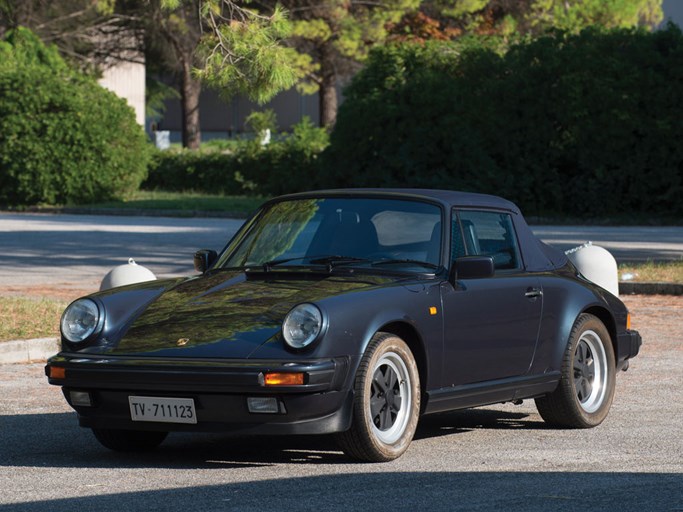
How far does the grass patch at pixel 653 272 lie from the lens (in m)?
17.8

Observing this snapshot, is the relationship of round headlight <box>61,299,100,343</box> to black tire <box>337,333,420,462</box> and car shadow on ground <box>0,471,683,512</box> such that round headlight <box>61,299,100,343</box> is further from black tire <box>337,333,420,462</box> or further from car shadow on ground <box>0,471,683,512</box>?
black tire <box>337,333,420,462</box>

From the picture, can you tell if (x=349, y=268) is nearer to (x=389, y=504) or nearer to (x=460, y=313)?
(x=460, y=313)

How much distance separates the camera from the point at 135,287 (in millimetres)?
8102

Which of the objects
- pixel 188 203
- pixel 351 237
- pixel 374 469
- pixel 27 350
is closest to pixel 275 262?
pixel 351 237

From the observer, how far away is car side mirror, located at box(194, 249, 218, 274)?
851cm

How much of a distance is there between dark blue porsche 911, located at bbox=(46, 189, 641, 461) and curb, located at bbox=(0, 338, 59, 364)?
3.78 m

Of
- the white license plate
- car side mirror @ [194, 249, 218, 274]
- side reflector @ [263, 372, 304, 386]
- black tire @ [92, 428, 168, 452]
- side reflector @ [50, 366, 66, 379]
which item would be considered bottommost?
black tire @ [92, 428, 168, 452]

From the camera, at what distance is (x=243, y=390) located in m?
6.88

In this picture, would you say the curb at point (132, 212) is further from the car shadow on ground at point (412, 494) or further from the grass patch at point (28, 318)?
the car shadow on ground at point (412, 494)

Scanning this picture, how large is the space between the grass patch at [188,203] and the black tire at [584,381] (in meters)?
24.9

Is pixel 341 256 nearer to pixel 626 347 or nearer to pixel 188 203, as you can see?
pixel 626 347

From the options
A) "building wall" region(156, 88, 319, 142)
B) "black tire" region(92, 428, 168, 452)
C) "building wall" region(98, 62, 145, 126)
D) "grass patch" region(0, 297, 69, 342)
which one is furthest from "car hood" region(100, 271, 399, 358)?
"building wall" region(156, 88, 319, 142)

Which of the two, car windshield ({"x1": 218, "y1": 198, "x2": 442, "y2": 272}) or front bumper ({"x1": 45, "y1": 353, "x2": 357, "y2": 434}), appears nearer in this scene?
front bumper ({"x1": 45, "y1": 353, "x2": 357, "y2": 434})

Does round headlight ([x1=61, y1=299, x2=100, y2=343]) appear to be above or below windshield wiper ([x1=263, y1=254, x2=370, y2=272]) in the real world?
below
